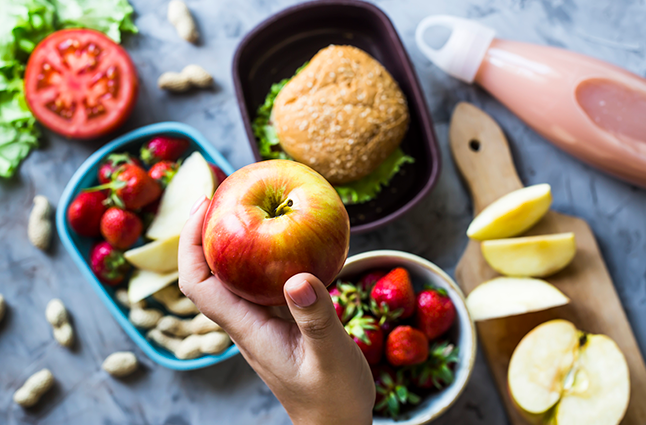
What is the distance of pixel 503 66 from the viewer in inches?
46.4

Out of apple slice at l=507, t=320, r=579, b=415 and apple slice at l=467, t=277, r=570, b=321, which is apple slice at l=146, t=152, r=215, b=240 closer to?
apple slice at l=467, t=277, r=570, b=321

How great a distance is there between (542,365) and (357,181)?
612 mm

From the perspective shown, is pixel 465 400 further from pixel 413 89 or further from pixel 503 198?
pixel 413 89

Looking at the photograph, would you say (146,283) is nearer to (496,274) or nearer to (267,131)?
(267,131)

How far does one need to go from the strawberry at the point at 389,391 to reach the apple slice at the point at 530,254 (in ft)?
1.21

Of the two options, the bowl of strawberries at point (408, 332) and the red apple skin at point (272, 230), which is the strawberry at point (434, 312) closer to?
the bowl of strawberries at point (408, 332)

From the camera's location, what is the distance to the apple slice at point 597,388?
101 cm

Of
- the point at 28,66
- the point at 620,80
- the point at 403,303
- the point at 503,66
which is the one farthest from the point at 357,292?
the point at 28,66

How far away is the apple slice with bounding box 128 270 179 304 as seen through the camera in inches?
44.5

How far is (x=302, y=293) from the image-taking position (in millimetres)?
560

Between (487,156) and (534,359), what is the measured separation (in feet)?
1.67

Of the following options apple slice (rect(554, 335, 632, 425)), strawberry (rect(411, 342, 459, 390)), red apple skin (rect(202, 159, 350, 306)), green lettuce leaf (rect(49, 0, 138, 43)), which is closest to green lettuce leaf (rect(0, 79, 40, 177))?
green lettuce leaf (rect(49, 0, 138, 43))

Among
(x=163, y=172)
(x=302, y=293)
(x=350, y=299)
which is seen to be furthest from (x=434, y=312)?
(x=163, y=172)

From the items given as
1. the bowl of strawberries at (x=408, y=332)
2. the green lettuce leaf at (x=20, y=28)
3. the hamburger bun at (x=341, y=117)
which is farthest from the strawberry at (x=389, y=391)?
the green lettuce leaf at (x=20, y=28)
